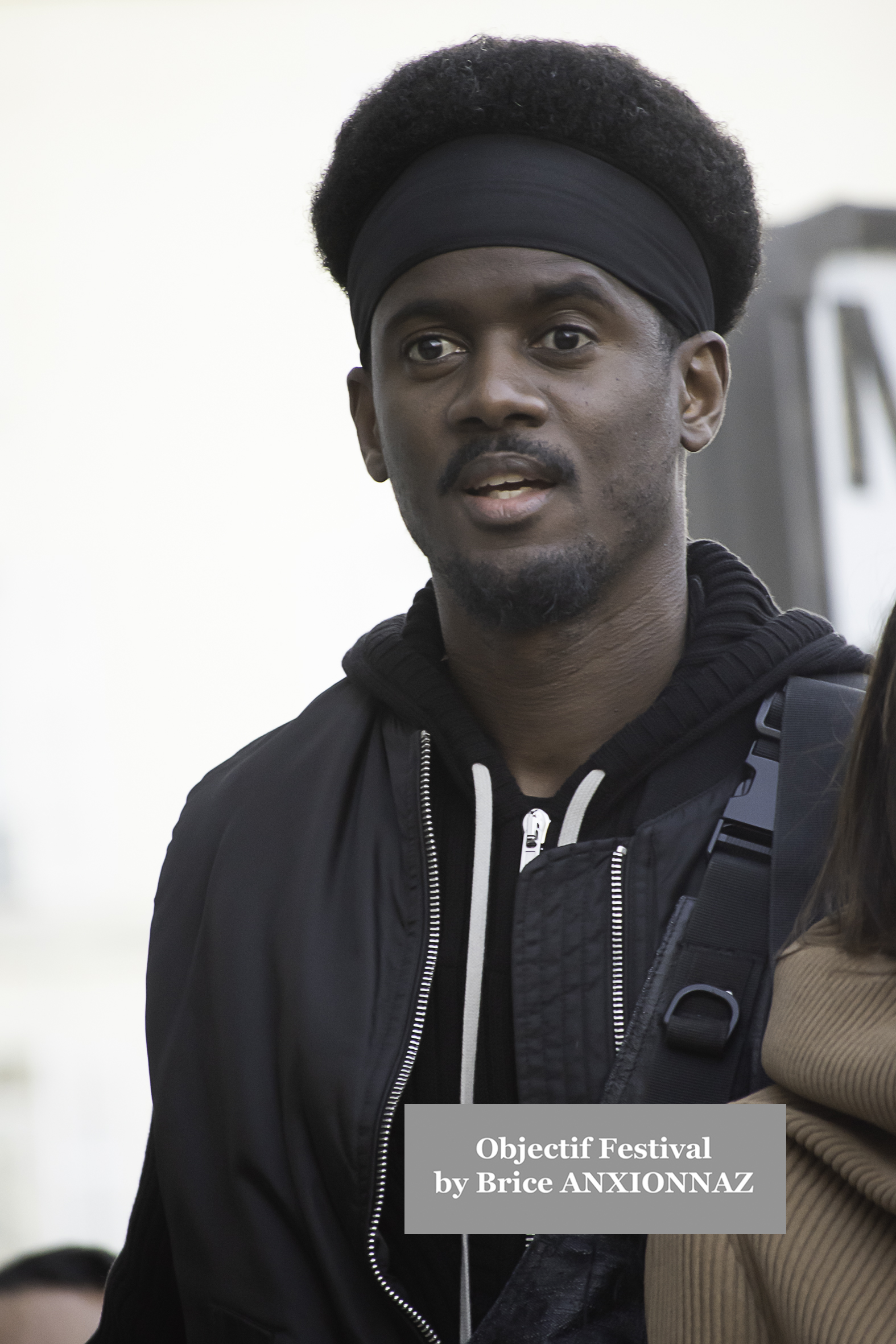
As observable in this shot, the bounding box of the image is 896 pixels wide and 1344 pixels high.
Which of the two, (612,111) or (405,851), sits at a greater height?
(612,111)

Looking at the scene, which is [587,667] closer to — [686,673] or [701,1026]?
[686,673]

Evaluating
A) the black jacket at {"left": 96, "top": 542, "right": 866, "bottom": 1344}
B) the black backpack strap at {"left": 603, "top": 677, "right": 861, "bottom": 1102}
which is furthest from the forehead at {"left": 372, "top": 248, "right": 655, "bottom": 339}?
the black backpack strap at {"left": 603, "top": 677, "right": 861, "bottom": 1102}

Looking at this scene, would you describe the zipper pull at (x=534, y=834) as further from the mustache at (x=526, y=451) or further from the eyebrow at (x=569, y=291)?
the eyebrow at (x=569, y=291)

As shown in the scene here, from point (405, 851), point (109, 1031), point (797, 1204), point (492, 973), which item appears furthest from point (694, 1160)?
point (109, 1031)

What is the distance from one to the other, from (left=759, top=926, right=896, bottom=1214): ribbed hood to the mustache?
0.53 metres

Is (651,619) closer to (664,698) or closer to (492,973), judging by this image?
(664,698)

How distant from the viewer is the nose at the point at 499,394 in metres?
1.36

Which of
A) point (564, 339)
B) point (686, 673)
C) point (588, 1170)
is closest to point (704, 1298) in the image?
point (588, 1170)

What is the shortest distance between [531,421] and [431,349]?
14 cm

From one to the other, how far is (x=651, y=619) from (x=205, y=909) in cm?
56

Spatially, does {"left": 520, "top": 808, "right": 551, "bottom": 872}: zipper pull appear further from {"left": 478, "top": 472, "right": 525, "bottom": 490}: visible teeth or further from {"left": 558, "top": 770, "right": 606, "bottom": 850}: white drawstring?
{"left": 478, "top": 472, "right": 525, "bottom": 490}: visible teeth

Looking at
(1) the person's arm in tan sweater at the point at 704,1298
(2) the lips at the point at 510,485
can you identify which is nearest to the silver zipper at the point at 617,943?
(1) the person's arm in tan sweater at the point at 704,1298

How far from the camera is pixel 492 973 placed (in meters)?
1.37

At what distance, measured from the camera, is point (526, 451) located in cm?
136
